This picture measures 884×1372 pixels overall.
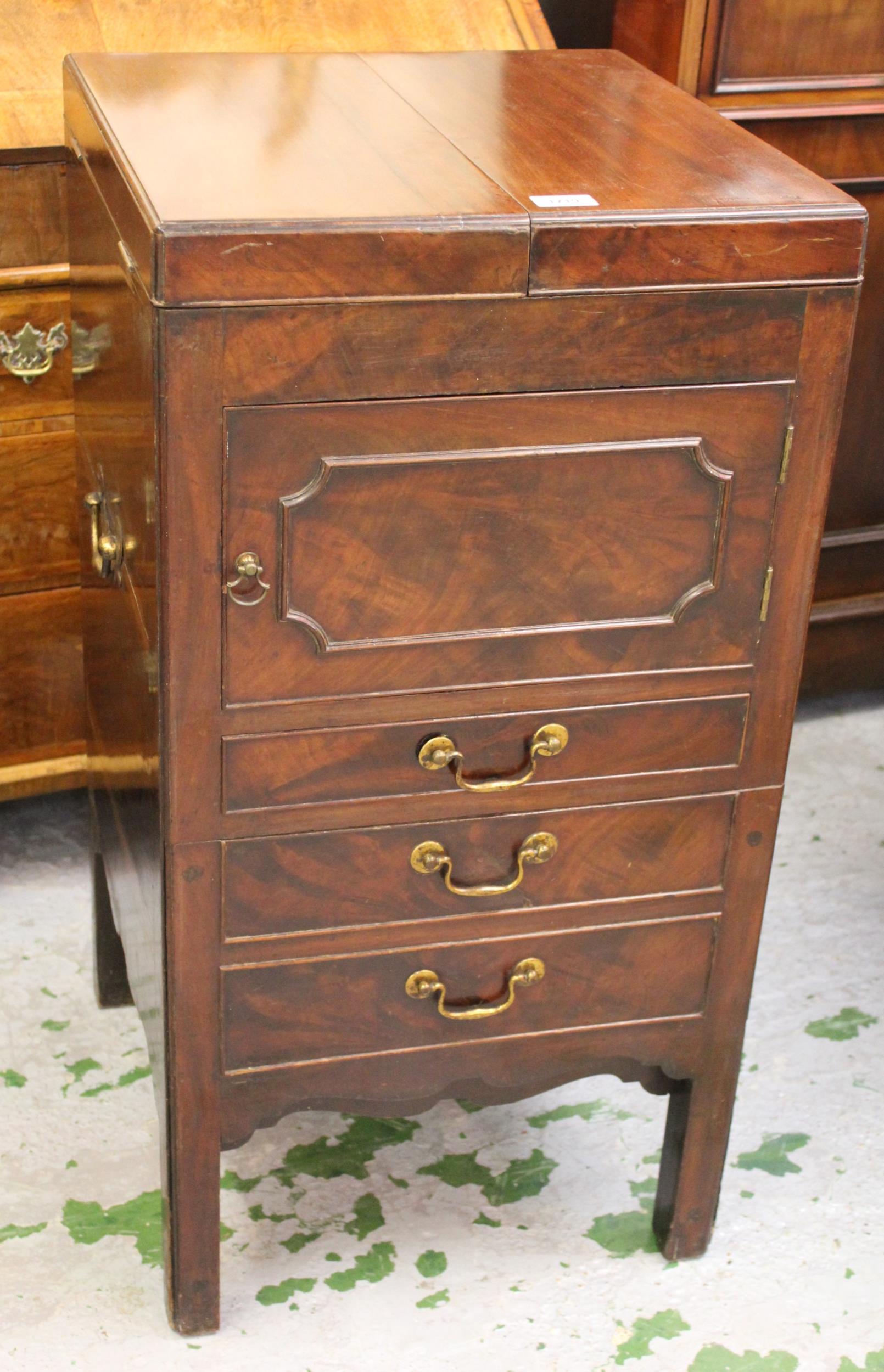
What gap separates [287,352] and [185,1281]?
85 cm

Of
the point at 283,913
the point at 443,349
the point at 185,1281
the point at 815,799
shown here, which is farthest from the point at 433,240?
the point at 815,799

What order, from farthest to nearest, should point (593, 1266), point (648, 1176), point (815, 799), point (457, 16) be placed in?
point (815, 799) → point (457, 16) → point (648, 1176) → point (593, 1266)

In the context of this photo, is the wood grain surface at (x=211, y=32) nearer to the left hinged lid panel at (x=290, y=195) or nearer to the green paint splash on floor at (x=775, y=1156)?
the left hinged lid panel at (x=290, y=195)

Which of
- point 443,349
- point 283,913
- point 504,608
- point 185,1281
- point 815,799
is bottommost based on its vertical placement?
point 815,799

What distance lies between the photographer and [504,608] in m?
1.31

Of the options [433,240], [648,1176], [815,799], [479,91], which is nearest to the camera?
[433,240]

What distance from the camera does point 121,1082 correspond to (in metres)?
1.85

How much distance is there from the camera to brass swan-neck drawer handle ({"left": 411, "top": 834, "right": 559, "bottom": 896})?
1.38 metres

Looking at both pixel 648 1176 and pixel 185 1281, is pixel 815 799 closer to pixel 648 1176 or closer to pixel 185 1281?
pixel 648 1176

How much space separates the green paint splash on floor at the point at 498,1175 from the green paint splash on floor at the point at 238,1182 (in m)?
0.17

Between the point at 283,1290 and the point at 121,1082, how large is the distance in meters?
0.35

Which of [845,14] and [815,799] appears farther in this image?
[815,799]

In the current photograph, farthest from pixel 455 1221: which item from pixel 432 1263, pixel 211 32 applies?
pixel 211 32

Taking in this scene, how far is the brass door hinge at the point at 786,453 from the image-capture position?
130 cm
